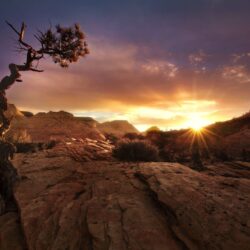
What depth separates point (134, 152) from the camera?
38.4 ft

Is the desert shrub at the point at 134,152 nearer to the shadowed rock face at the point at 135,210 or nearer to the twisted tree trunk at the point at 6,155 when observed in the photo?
the shadowed rock face at the point at 135,210

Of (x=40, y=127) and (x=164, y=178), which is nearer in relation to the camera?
(x=164, y=178)

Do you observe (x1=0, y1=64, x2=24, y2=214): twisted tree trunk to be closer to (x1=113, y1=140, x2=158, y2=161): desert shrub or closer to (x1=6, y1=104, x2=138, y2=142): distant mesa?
(x1=113, y1=140, x2=158, y2=161): desert shrub

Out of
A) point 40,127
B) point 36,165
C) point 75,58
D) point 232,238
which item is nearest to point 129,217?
point 232,238

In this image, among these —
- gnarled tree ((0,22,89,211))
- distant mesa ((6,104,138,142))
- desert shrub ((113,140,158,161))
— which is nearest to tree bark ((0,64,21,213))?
gnarled tree ((0,22,89,211))

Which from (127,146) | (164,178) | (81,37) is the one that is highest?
(81,37)

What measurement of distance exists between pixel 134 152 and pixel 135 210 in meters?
6.02

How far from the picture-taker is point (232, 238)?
4480 millimetres

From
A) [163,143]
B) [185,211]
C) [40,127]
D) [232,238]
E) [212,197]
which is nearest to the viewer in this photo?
[232,238]

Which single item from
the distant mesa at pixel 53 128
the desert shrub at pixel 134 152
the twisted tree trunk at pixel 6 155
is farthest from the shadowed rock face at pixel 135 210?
the distant mesa at pixel 53 128

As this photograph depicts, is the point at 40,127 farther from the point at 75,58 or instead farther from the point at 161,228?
the point at 161,228

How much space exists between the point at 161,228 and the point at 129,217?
0.79 meters

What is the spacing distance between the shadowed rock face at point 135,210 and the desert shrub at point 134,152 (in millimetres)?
2831

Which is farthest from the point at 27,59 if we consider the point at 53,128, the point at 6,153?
the point at 53,128
